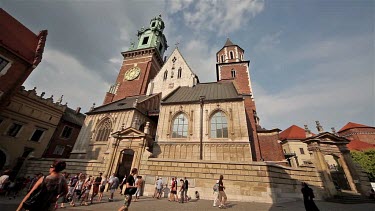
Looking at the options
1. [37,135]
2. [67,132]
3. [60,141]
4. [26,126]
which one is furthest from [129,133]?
[67,132]

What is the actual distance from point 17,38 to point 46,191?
979 inches

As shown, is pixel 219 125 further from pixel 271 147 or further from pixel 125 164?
pixel 125 164

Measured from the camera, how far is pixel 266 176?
34.6 feet

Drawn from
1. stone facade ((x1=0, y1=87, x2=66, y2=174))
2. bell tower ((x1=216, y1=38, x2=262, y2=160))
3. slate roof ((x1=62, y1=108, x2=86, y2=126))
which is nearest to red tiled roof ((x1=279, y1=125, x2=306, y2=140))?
bell tower ((x1=216, y1=38, x2=262, y2=160))

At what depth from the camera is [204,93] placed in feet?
67.8

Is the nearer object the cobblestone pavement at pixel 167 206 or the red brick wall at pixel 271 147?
the cobblestone pavement at pixel 167 206

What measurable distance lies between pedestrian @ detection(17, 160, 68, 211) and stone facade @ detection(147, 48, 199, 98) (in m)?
21.5

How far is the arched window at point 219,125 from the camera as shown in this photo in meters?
16.1

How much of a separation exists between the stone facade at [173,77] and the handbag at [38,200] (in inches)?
859

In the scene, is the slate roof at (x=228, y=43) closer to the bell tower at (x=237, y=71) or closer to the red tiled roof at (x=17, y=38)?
the bell tower at (x=237, y=71)

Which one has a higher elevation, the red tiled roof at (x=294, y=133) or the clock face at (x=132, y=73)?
the clock face at (x=132, y=73)

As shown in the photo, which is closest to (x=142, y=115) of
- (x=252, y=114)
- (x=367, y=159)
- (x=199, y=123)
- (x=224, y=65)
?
(x=199, y=123)

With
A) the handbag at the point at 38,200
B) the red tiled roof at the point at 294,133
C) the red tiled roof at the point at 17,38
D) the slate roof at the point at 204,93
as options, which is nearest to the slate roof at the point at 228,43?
the slate roof at the point at 204,93

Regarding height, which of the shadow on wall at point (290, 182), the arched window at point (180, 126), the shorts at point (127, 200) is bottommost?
the shorts at point (127, 200)
